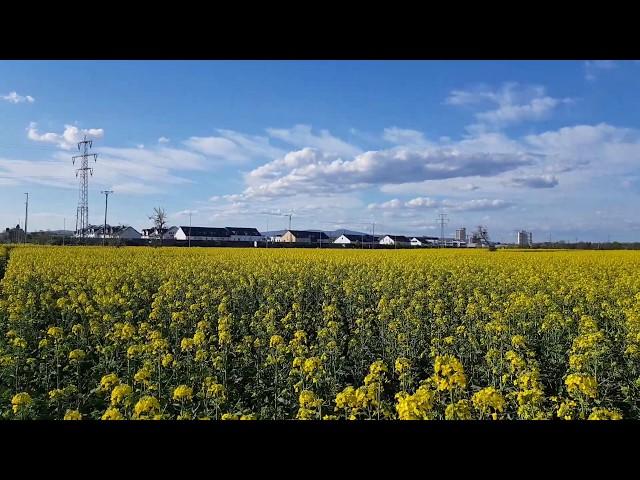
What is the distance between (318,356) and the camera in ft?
18.4

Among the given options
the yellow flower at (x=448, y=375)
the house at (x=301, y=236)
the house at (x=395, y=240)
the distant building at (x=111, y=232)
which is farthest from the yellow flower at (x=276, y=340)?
the house at (x=395, y=240)

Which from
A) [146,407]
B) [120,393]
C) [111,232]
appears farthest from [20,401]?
[111,232]

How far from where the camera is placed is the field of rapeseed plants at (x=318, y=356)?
Answer: 3.85m

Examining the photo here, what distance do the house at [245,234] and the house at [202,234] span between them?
0.54 m

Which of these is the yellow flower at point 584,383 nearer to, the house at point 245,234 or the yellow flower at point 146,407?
the yellow flower at point 146,407

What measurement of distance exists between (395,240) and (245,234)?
1411cm

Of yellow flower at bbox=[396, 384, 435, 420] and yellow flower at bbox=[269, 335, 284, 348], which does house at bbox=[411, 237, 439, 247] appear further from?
yellow flower at bbox=[396, 384, 435, 420]
